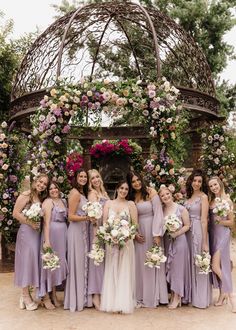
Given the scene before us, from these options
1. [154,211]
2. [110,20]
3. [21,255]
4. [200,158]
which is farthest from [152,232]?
[110,20]

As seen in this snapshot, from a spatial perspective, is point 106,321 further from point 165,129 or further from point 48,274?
point 165,129

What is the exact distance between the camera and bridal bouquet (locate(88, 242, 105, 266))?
17.8 ft

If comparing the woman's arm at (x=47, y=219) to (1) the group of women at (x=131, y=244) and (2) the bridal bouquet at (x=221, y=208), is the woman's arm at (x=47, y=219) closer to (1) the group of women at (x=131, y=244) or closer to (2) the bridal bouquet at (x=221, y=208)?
(1) the group of women at (x=131, y=244)

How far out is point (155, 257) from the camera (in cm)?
547

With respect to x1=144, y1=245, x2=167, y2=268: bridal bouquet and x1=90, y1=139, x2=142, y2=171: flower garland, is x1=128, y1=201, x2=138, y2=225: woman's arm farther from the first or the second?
x1=90, y1=139, x2=142, y2=171: flower garland

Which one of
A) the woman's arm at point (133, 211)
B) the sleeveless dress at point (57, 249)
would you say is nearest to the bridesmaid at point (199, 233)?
the woman's arm at point (133, 211)

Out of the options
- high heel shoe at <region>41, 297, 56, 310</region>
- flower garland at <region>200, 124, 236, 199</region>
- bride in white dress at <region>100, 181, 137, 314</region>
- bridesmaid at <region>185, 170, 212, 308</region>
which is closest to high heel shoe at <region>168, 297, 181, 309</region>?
bridesmaid at <region>185, 170, 212, 308</region>

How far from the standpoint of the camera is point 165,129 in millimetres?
6531

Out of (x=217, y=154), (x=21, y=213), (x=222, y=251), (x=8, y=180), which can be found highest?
(x=217, y=154)

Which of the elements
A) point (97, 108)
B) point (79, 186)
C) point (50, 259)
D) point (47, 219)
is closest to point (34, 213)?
point (47, 219)

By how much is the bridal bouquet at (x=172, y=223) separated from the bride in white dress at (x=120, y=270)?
43cm

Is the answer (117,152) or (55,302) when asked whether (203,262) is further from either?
(117,152)

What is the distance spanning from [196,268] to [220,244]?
47 centimetres

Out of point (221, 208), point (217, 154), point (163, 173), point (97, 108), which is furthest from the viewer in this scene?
point (217, 154)
